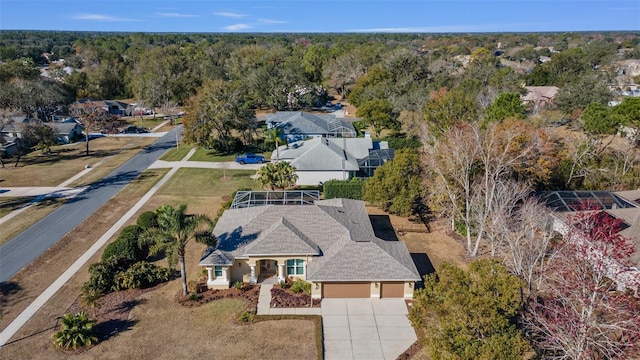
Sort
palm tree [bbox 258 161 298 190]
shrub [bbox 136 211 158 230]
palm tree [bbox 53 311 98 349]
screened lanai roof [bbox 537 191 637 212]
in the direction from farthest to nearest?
1. palm tree [bbox 258 161 298 190]
2. shrub [bbox 136 211 158 230]
3. screened lanai roof [bbox 537 191 637 212]
4. palm tree [bbox 53 311 98 349]

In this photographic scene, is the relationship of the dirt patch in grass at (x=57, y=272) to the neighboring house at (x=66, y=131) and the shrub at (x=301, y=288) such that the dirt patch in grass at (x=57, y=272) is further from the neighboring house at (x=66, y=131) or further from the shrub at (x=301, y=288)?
the neighboring house at (x=66, y=131)

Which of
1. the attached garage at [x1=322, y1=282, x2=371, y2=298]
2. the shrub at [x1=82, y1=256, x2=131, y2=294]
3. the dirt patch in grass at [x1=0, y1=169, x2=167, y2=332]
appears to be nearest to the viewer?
the dirt patch in grass at [x1=0, y1=169, x2=167, y2=332]

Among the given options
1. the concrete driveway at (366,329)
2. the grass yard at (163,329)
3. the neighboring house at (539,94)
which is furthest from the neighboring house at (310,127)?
the concrete driveway at (366,329)

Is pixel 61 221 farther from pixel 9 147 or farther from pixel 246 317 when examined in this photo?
pixel 9 147

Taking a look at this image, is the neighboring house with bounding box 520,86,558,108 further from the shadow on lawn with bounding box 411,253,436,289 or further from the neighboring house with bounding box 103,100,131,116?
the neighboring house with bounding box 103,100,131,116

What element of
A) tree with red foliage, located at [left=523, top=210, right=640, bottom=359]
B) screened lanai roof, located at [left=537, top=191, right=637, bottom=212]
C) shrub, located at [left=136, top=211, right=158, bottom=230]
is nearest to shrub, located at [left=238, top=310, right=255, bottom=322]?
shrub, located at [left=136, top=211, right=158, bottom=230]

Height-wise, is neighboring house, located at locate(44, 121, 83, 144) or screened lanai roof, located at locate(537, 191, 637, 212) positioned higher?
neighboring house, located at locate(44, 121, 83, 144)

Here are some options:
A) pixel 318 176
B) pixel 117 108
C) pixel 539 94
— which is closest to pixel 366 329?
pixel 318 176

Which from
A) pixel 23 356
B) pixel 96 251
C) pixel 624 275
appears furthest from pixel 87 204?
pixel 624 275
